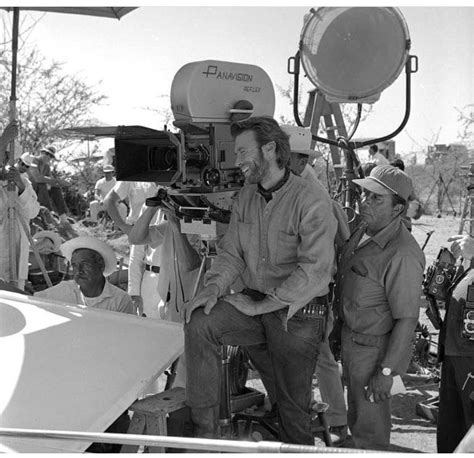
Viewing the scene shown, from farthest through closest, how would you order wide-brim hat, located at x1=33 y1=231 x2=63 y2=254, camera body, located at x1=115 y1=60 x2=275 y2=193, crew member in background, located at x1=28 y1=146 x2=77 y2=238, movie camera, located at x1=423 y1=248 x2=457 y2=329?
1. crew member in background, located at x1=28 y1=146 x2=77 y2=238
2. wide-brim hat, located at x1=33 y1=231 x2=63 y2=254
3. movie camera, located at x1=423 y1=248 x2=457 y2=329
4. camera body, located at x1=115 y1=60 x2=275 y2=193

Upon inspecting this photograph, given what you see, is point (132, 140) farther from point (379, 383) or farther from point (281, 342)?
point (379, 383)

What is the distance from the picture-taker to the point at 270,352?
2.51 m

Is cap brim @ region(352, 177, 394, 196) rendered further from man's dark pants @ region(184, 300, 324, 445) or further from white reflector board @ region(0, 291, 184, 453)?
white reflector board @ region(0, 291, 184, 453)

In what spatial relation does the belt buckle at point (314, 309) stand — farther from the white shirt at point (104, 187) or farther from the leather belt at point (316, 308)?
the white shirt at point (104, 187)

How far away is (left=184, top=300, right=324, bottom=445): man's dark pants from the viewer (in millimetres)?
2396

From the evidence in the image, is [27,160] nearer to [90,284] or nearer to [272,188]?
[90,284]

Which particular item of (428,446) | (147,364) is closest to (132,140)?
(147,364)

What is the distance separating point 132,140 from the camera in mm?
2945

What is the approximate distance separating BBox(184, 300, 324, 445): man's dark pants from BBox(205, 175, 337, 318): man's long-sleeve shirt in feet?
0.35

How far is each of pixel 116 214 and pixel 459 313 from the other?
2216mm

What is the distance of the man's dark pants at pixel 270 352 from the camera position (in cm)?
240

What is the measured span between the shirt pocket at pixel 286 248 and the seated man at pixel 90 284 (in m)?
1.03

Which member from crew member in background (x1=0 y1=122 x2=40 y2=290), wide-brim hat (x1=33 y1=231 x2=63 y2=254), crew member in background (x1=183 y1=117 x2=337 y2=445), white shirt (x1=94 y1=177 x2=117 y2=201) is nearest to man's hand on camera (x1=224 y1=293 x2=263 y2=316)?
crew member in background (x1=183 y1=117 x2=337 y2=445)

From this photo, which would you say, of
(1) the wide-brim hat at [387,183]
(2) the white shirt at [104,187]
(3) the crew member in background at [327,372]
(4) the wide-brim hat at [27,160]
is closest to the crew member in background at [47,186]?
(4) the wide-brim hat at [27,160]
